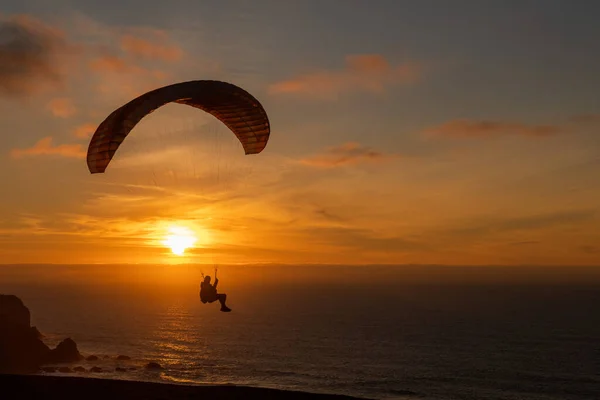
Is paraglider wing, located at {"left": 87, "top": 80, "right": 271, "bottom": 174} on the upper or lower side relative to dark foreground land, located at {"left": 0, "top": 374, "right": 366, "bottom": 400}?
upper

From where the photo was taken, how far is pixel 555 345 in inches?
3462

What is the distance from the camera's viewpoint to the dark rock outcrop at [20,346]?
58938mm

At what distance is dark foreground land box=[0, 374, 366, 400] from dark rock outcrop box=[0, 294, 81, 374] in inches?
1587

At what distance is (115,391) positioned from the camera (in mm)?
20125

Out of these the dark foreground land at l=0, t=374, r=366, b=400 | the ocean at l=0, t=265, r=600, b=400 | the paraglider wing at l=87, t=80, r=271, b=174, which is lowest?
the ocean at l=0, t=265, r=600, b=400

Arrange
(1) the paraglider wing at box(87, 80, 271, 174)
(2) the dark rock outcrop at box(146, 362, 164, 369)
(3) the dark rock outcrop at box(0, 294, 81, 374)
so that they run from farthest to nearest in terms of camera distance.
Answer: (2) the dark rock outcrop at box(146, 362, 164, 369), (3) the dark rock outcrop at box(0, 294, 81, 374), (1) the paraglider wing at box(87, 80, 271, 174)

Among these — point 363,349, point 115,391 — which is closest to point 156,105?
point 115,391

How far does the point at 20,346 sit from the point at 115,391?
1938 inches

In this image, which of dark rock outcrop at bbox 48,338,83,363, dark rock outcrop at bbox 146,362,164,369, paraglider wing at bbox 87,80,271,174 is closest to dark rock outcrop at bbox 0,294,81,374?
dark rock outcrop at bbox 48,338,83,363

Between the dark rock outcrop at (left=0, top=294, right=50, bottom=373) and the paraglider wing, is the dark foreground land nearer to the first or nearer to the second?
the paraglider wing

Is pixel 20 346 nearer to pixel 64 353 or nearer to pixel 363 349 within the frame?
pixel 64 353

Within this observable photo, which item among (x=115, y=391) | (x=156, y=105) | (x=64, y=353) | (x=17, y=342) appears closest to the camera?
(x=156, y=105)

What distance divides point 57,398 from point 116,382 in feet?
8.22

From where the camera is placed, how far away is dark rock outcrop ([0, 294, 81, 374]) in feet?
193
